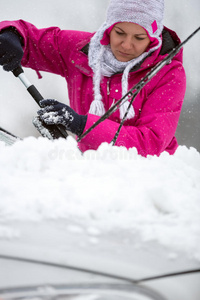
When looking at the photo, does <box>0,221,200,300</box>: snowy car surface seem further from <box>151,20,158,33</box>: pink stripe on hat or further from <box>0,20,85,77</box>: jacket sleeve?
<box>0,20,85,77</box>: jacket sleeve

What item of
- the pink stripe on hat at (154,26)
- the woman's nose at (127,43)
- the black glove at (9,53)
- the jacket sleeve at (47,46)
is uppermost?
the jacket sleeve at (47,46)

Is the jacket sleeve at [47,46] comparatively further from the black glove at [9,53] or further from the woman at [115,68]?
the black glove at [9,53]

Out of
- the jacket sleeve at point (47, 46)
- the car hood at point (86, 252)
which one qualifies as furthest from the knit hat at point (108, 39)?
the car hood at point (86, 252)

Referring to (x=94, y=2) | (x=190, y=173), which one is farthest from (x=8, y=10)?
(x=190, y=173)

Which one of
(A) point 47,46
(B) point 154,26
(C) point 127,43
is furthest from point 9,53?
(B) point 154,26

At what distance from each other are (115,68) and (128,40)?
24 centimetres

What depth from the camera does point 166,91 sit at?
7.22 ft

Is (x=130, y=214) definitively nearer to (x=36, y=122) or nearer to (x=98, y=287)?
(x=98, y=287)

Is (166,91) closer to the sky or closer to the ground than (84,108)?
closer to the ground

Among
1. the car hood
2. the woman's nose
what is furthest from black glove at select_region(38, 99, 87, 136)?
the car hood

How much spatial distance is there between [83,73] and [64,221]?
5.83 feet

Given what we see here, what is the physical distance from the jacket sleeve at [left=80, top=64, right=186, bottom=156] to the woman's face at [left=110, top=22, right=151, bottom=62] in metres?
0.28

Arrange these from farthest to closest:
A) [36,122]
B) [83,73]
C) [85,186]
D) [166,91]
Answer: [83,73] < [166,91] < [36,122] < [85,186]

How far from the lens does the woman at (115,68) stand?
1.91m
